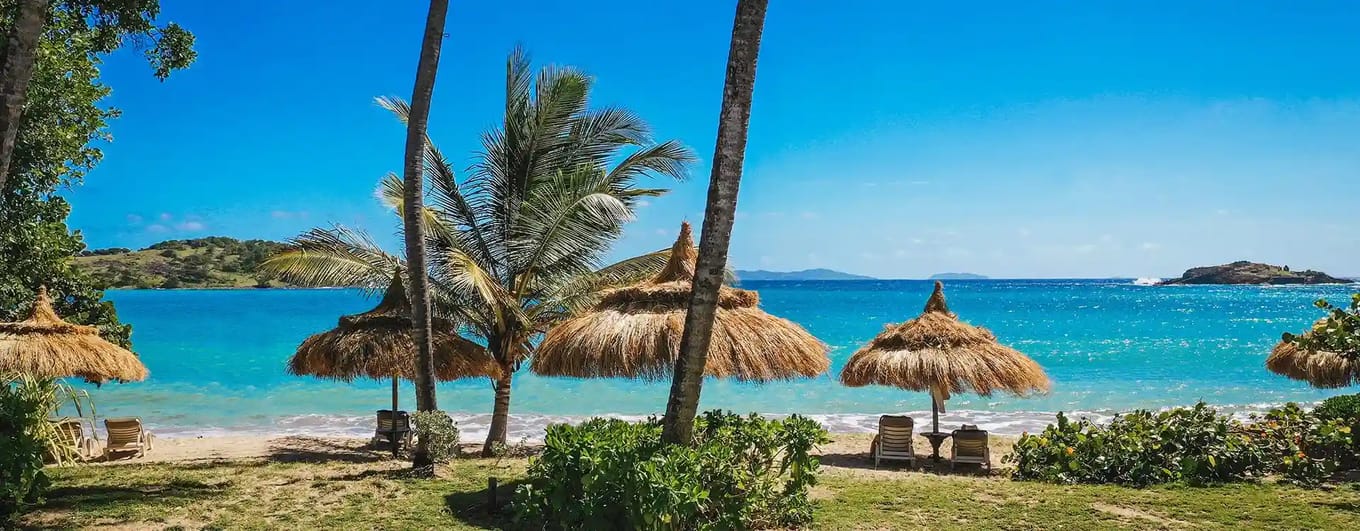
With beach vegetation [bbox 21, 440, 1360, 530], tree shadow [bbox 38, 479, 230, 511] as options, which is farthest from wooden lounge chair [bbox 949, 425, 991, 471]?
tree shadow [bbox 38, 479, 230, 511]

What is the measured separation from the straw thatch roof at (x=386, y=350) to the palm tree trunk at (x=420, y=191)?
172 cm

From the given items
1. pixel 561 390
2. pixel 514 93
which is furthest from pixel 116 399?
pixel 514 93

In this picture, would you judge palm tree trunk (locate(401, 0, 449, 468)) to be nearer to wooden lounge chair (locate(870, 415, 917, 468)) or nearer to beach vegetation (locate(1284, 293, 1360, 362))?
wooden lounge chair (locate(870, 415, 917, 468))

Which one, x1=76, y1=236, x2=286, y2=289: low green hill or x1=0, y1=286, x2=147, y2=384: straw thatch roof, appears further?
x1=76, y1=236, x2=286, y2=289: low green hill

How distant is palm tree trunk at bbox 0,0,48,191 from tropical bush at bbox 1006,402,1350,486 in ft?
32.7

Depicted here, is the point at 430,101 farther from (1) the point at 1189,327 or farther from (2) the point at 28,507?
(1) the point at 1189,327

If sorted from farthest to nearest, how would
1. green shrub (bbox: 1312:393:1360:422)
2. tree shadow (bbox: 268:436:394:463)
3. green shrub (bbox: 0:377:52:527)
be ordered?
tree shadow (bbox: 268:436:394:463)
green shrub (bbox: 1312:393:1360:422)
green shrub (bbox: 0:377:52:527)

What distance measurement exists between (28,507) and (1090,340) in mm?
43581

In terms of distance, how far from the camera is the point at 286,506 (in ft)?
26.4

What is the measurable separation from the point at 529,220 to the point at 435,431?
12.3 feet

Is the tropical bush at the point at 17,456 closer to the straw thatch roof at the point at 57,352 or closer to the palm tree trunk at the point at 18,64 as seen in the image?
the palm tree trunk at the point at 18,64

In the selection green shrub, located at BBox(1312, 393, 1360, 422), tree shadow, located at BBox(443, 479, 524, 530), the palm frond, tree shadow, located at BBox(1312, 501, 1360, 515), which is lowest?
tree shadow, located at BBox(1312, 501, 1360, 515)

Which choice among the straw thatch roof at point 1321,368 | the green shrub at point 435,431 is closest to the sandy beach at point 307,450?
the green shrub at point 435,431

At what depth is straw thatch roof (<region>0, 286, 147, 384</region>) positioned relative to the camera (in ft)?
35.4
